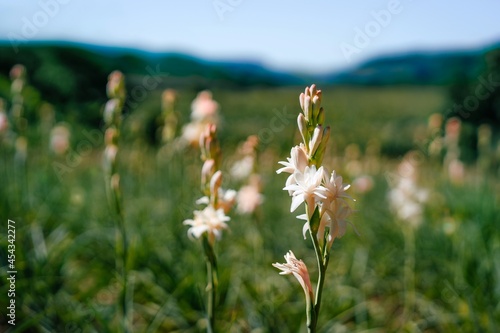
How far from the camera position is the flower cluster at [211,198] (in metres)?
1.64

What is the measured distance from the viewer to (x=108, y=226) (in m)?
4.25

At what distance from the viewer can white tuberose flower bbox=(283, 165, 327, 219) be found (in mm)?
1130

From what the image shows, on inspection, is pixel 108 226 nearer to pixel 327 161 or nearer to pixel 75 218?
pixel 75 218

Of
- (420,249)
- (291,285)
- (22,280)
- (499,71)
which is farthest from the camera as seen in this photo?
(499,71)

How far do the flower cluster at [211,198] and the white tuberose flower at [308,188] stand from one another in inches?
19.2

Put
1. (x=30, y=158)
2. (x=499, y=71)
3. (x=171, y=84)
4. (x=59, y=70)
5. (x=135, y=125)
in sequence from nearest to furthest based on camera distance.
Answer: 1. (x=135, y=125)
2. (x=30, y=158)
3. (x=499, y=71)
4. (x=59, y=70)
5. (x=171, y=84)

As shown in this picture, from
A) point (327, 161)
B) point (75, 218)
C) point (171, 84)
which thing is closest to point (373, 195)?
point (327, 161)

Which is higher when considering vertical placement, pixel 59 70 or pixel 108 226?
pixel 59 70

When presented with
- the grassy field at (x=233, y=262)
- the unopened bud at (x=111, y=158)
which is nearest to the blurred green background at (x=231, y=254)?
the grassy field at (x=233, y=262)

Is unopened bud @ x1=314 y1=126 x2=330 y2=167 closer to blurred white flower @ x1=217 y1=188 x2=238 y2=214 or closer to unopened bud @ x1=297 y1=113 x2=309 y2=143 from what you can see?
unopened bud @ x1=297 y1=113 x2=309 y2=143

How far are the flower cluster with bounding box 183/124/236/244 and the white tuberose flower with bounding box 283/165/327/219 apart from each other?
0.49 meters

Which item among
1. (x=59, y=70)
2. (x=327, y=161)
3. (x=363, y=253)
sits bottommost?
(x=363, y=253)

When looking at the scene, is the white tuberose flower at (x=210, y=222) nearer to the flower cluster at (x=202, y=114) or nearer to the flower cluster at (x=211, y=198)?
the flower cluster at (x=211, y=198)

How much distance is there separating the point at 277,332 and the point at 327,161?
107 inches
